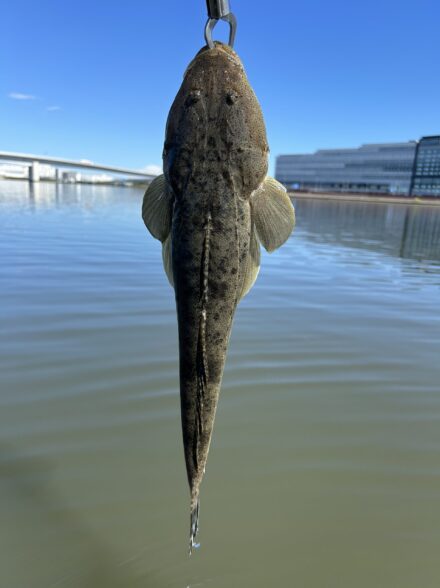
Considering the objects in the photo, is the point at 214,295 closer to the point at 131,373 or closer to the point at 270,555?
the point at 270,555

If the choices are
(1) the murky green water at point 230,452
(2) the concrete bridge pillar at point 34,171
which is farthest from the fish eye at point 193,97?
(2) the concrete bridge pillar at point 34,171

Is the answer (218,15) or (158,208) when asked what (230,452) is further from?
(218,15)

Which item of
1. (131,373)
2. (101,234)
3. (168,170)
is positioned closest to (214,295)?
(168,170)

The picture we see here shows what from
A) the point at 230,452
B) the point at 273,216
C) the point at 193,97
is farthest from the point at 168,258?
the point at 230,452

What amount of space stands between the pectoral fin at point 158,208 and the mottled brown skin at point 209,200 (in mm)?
72

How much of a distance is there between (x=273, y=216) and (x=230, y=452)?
255 centimetres

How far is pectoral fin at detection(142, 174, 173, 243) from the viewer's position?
2199 millimetres

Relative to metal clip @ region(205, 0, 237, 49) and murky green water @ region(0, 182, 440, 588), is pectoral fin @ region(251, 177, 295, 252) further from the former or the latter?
murky green water @ region(0, 182, 440, 588)

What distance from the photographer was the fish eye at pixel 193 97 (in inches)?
83.3

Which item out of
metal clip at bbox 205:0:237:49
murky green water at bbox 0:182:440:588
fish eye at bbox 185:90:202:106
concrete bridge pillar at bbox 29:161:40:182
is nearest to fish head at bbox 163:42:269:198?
fish eye at bbox 185:90:202:106

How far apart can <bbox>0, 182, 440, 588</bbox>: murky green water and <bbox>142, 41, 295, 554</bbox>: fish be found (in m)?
1.16

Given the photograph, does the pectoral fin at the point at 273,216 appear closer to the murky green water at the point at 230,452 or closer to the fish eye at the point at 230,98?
the fish eye at the point at 230,98

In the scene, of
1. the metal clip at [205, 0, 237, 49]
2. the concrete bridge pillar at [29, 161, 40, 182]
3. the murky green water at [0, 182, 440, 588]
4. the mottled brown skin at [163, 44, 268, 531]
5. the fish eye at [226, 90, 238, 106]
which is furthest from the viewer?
the concrete bridge pillar at [29, 161, 40, 182]

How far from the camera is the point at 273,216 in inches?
88.3
